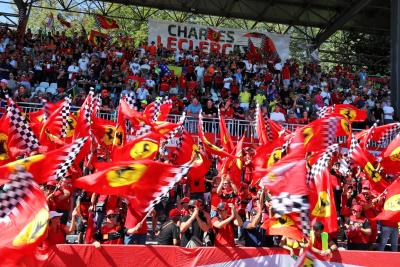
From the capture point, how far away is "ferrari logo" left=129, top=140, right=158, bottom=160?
9383mm

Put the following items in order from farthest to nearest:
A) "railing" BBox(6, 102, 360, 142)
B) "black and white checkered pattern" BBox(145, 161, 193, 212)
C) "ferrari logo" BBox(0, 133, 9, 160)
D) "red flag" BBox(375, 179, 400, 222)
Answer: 1. "railing" BBox(6, 102, 360, 142)
2. "ferrari logo" BBox(0, 133, 9, 160)
3. "red flag" BBox(375, 179, 400, 222)
4. "black and white checkered pattern" BBox(145, 161, 193, 212)

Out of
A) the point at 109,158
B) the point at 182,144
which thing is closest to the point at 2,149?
the point at 109,158

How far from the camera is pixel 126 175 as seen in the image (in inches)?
281

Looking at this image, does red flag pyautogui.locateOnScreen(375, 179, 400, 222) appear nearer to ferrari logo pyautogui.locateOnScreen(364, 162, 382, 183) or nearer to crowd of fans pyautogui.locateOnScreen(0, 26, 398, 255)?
crowd of fans pyautogui.locateOnScreen(0, 26, 398, 255)

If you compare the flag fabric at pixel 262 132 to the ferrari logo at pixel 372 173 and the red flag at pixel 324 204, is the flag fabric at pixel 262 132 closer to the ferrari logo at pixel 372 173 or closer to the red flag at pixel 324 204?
the ferrari logo at pixel 372 173

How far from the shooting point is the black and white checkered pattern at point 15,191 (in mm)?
5918

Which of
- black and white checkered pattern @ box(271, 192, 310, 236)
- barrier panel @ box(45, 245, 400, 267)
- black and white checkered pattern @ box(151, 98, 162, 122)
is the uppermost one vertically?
black and white checkered pattern @ box(151, 98, 162, 122)

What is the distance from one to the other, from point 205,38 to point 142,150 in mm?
20148

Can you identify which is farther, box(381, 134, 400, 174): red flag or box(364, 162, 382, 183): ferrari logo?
box(381, 134, 400, 174): red flag

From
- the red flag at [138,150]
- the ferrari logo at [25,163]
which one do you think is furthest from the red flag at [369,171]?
the ferrari logo at [25,163]

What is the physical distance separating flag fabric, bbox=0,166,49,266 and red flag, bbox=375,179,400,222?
5696 mm

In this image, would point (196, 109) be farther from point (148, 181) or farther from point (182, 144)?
point (148, 181)

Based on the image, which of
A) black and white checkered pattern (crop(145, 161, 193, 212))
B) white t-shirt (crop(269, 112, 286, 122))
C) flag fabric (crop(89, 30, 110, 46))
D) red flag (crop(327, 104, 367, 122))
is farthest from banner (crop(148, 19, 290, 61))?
black and white checkered pattern (crop(145, 161, 193, 212))

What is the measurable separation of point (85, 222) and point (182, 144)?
3346mm
